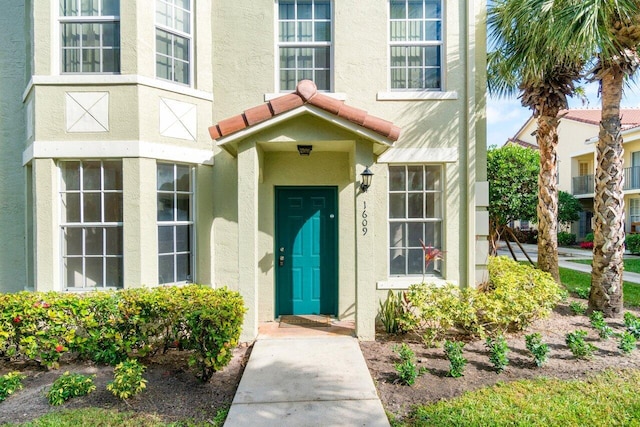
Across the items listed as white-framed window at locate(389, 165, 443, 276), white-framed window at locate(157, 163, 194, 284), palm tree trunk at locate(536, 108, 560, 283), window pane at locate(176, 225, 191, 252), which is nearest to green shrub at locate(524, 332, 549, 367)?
white-framed window at locate(389, 165, 443, 276)

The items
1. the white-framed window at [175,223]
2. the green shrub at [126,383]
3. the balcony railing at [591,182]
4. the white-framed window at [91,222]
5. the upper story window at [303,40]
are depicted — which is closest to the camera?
the green shrub at [126,383]

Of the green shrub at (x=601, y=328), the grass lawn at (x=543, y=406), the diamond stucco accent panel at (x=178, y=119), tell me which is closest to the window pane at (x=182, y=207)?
the diamond stucco accent panel at (x=178, y=119)

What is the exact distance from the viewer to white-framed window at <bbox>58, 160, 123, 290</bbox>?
6152mm

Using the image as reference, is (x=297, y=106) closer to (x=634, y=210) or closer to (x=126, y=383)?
(x=126, y=383)

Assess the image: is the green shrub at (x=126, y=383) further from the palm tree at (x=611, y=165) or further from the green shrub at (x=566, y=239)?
the green shrub at (x=566, y=239)

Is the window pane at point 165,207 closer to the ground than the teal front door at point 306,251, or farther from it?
farther from it

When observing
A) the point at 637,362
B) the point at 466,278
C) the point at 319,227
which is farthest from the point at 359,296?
the point at 637,362

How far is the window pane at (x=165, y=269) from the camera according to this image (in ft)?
21.0

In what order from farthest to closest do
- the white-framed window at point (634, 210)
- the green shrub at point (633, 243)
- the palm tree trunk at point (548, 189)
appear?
1. the white-framed window at point (634, 210)
2. the green shrub at point (633, 243)
3. the palm tree trunk at point (548, 189)

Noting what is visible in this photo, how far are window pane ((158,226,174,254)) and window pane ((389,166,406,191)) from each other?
439 cm

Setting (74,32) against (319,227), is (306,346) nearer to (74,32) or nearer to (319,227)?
(319,227)

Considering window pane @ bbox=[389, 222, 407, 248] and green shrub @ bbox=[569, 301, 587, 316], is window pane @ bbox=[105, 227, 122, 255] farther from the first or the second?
green shrub @ bbox=[569, 301, 587, 316]

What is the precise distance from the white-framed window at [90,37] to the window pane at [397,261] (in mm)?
6157

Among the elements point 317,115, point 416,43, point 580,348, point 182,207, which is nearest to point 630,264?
point 580,348
